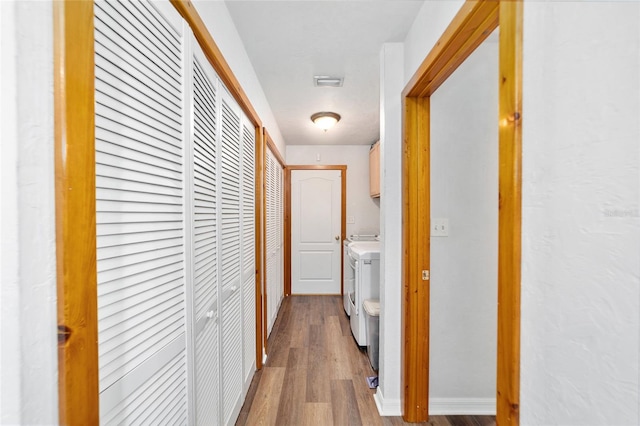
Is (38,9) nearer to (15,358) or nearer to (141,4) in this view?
(141,4)

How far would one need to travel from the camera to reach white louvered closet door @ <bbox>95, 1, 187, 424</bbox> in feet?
2.07

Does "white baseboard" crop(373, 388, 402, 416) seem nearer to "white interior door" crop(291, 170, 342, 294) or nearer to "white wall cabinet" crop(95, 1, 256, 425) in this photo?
"white wall cabinet" crop(95, 1, 256, 425)

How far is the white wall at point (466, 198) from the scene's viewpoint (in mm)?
1712

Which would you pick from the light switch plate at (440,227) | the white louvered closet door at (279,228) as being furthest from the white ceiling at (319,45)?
the light switch plate at (440,227)

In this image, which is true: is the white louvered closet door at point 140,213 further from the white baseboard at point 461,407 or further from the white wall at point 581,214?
the white baseboard at point 461,407

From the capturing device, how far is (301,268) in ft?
14.3

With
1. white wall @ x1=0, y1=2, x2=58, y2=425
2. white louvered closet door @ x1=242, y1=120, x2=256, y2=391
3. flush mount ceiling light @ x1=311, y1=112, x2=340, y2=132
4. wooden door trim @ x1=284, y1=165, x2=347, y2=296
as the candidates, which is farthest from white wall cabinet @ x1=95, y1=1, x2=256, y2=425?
wooden door trim @ x1=284, y1=165, x2=347, y2=296

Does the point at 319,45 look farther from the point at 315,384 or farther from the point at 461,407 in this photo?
the point at 461,407

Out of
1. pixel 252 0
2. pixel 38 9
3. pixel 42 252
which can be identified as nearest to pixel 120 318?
pixel 42 252

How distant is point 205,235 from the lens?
1229 mm

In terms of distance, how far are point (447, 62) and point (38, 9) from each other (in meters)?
1.41

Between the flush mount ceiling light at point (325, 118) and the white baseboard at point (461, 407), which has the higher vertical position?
the flush mount ceiling light at point (325, 118)

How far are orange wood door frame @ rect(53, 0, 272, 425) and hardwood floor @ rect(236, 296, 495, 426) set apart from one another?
59.0 inches

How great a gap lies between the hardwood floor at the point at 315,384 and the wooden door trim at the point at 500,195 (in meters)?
0.35
